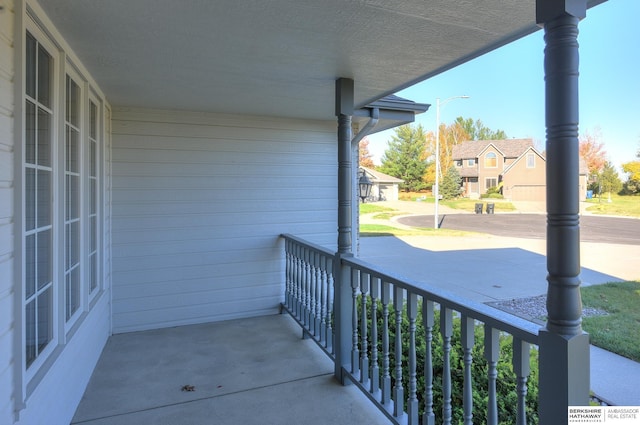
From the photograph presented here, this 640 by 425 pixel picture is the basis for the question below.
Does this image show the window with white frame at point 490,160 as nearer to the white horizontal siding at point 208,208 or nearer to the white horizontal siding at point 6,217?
the white horizontal siding at point 208,208

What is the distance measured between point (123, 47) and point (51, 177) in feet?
3.02

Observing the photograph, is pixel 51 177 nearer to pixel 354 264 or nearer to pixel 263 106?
pixel 354 264

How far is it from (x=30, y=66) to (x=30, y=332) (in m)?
1.26

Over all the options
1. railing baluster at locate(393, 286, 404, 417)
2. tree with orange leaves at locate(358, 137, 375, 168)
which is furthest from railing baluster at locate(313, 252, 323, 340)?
tree with orange leaves at locate(358, 137, 375, 168)

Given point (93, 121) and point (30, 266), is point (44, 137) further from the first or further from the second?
point (93, 121)

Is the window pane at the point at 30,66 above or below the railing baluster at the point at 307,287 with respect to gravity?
above

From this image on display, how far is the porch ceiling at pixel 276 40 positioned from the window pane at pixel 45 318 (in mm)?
1450

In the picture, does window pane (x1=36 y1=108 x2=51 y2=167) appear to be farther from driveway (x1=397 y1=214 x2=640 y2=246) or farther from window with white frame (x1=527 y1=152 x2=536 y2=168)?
driveway (x1=397 y1=214 x2=640 y2=246)

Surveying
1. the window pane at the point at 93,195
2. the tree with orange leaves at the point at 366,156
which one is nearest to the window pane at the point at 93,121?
the window pane at the point at 93,195

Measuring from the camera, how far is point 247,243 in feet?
14.2

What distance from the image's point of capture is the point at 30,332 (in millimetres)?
1774

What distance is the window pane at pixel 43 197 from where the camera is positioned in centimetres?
186

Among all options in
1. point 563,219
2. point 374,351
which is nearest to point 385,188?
point 374,351

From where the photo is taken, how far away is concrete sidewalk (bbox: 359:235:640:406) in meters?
3.18
